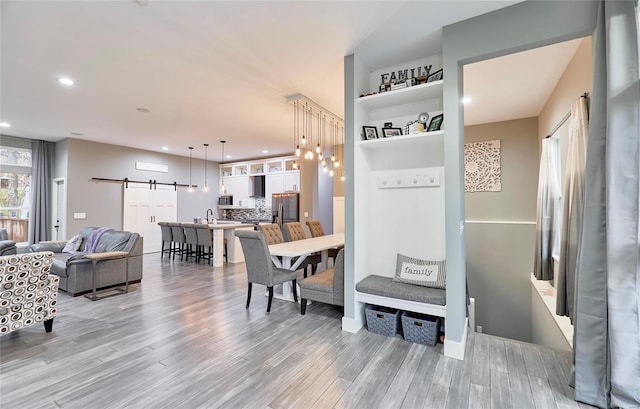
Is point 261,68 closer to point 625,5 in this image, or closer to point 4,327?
point 625,5

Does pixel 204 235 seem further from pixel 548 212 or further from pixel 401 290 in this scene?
pixel 548 212

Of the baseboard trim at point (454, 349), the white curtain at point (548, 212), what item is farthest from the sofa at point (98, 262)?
the white curtain at point (548, 212)

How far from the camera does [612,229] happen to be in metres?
1.70

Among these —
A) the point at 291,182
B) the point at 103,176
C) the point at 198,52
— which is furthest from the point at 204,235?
the point at 198,52

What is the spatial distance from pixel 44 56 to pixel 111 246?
2803 millimetres

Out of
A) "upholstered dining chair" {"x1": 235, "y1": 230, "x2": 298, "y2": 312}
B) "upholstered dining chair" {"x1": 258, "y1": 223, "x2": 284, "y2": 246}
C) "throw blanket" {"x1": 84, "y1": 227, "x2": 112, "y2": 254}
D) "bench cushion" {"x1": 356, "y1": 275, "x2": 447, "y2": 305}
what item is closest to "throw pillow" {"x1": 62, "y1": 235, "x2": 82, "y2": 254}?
"throw blanket" {"x1": 84, "y1": 227, "x2": 112, "y2": 254}

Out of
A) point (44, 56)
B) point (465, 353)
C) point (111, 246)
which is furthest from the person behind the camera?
point (111, 246)

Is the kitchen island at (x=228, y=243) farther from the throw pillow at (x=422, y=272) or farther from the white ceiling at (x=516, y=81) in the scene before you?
the white ceiling at (x=516, y=81)

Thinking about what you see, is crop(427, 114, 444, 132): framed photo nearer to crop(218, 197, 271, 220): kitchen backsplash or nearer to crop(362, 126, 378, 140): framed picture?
crop(362, 126, 378, 140): framed picture

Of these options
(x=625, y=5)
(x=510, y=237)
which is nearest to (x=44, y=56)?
(x=625, y=5)

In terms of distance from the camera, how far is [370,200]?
3.23m

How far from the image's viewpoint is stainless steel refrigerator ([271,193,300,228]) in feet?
25.6

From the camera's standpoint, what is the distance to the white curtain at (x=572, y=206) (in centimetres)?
256

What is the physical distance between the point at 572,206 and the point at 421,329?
185 cm
